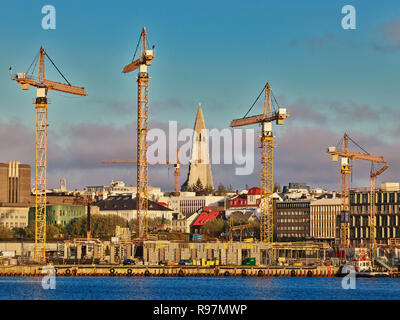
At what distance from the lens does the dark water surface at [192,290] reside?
76.9 metres

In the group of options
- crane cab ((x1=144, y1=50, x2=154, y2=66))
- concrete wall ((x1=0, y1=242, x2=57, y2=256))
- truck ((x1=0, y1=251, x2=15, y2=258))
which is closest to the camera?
crane cab ((x1=144, y1=50, x2=154, y2=66))

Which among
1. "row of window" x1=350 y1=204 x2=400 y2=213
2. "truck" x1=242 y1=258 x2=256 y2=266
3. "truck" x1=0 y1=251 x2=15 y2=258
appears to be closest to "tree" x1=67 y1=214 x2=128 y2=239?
"truck" x1=0 y1=251 x2=15 y2=258

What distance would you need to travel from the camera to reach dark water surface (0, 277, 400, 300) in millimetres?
76938

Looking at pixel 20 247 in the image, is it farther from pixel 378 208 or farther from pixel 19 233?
pixel 378 208

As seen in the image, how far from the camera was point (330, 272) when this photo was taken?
11662 cm

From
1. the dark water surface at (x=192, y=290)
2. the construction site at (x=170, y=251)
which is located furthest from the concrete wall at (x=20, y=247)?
the dark water surface at (x=192, y=290)

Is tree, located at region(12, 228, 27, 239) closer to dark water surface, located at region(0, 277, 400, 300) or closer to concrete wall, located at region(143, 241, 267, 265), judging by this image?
concrete wall, located at region(143, 241, 267, 265)

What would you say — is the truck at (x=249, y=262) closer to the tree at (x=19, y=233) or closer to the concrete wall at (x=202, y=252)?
the concrete wall at (x=202, y=252)

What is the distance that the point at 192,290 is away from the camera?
8550 cm

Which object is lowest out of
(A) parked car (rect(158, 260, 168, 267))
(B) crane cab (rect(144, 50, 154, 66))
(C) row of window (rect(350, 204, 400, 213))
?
(A) parked car (rect(158, 260, 168, 267))

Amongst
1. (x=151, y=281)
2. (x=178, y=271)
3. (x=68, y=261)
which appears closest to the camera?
(x=151, y=281)
